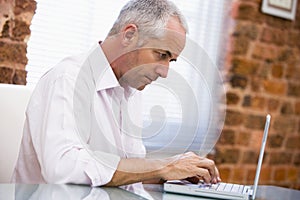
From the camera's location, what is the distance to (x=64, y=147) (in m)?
1.45

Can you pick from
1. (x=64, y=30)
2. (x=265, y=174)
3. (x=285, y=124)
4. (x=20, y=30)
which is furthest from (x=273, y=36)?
(x=20, y=30)

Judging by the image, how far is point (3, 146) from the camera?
178cm

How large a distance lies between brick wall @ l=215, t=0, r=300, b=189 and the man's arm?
1558 mm

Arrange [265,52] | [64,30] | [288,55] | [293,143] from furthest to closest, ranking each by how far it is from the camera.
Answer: [293,143], [288,55], [265,52], [64,30]

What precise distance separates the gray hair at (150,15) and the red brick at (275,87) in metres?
1.73

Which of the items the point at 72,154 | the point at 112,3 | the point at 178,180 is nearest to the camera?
the point at 72,154

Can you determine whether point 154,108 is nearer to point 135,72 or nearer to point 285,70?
point 135,72

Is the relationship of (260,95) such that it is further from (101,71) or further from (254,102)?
(101,71)

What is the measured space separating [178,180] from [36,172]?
0.43 meters

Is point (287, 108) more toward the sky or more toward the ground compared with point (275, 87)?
more toward the ground

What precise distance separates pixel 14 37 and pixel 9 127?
24.6 inches

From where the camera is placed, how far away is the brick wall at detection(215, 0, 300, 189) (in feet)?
10.3

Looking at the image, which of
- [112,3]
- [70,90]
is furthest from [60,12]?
[70,90]

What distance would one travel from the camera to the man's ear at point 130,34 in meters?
1.66
